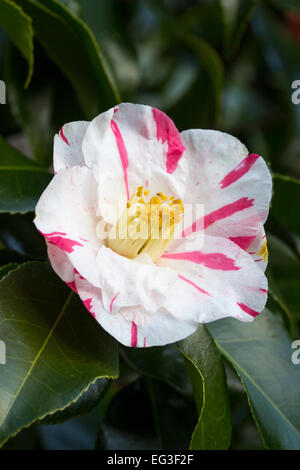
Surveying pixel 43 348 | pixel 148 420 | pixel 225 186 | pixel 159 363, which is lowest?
pixel 148 420

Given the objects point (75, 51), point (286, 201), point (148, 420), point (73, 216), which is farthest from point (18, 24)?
point (148, 420)

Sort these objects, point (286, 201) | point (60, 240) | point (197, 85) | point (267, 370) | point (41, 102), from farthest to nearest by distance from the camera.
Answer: point (197, 85)
point (41, 102)
point (286, 201)
point (267, 370)
point (60, 240)

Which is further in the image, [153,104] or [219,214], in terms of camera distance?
[153,104]

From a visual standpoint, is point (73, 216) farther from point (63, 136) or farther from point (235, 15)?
point (235, 15)

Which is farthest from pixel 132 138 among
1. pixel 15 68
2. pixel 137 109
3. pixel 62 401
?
pixel 15 68

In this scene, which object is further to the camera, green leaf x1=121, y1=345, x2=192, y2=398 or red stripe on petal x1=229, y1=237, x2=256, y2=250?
green leaf x1=121, y1=345, x2=192, y2=398

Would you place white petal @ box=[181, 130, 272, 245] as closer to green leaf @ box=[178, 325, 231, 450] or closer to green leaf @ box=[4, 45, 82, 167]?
green leaf @ box=[178, 325, 231, 450]

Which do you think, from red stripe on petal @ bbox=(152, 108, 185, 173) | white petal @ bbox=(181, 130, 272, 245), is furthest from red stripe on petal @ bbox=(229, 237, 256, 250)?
red stripe on petal @ bbox=(152, 108, 185, 173)
